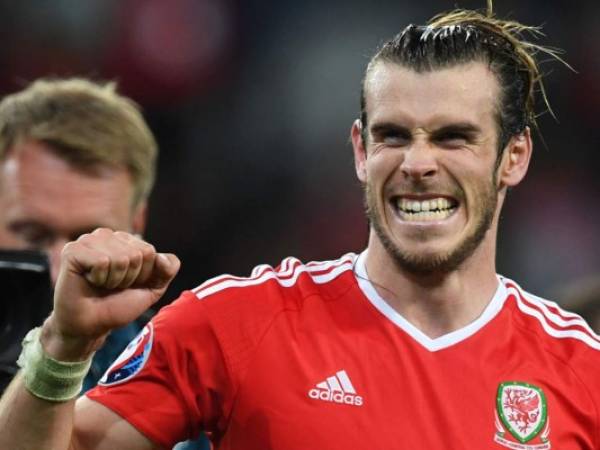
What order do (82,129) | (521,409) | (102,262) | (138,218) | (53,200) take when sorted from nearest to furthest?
(102,262)
(521,409)
(53,200)
(82,129)
(138,218)

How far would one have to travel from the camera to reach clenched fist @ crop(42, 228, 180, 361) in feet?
6.17

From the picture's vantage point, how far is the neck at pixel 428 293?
97.3 inches

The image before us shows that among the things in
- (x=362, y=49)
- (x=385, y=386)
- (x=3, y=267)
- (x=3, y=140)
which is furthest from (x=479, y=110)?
(x=362, y=49)

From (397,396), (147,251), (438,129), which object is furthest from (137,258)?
(438,129)

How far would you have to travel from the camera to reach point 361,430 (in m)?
2.23

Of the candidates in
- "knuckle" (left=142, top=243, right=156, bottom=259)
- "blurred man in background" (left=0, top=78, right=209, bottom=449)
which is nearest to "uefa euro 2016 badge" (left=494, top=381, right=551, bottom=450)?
"knuckle" (left=142, top=243, right=156, bottom=259)

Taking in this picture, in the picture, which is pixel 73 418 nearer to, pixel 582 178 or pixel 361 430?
pixel 361 430

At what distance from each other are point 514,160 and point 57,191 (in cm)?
135

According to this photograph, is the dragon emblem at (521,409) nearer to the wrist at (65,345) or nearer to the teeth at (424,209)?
the teeth at (424,209)

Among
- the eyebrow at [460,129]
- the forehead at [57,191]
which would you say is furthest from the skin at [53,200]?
the eyebrow at [460,129]

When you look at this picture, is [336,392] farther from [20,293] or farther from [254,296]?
[20,293]

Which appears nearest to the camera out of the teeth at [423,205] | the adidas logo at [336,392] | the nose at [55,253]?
the adidas logo at [336,392]

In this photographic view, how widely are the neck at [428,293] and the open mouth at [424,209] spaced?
0.45ft

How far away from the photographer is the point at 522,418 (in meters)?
2.30
